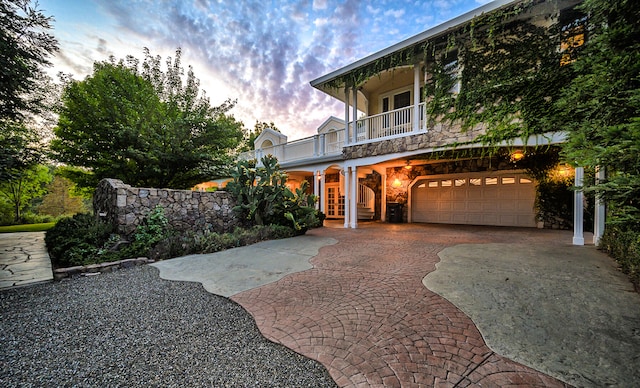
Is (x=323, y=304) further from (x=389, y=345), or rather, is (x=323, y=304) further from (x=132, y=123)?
(x=132, y=123)

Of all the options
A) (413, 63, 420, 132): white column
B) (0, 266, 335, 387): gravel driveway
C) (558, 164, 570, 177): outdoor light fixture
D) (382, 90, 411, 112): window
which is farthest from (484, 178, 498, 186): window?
(0, 266, 335, 387): gravel driveway

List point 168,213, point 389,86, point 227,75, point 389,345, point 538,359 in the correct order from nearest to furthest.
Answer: point 538,359 → point 389,345 → point 168,213 → point 389,86 → point 227,75

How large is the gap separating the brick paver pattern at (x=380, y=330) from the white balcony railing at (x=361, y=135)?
17.0 feet

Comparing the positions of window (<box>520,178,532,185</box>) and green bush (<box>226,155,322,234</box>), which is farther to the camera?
window (<box>520,178,532,185</box>)

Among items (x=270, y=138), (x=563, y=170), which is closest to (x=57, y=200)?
(x=270, y=138)

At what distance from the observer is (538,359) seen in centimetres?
161

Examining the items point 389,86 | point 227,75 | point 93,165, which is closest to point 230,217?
point 93,165

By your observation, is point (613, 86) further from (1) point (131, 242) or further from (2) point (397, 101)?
(2) point (397, 101)

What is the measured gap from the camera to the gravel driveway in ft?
4.95

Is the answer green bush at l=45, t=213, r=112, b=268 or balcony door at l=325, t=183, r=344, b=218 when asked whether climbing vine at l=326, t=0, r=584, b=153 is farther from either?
green bush at l=45, t=213, r=112, b=268

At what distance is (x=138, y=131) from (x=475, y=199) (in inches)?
459

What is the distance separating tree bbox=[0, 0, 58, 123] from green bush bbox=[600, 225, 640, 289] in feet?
26.6

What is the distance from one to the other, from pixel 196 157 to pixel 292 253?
5.43 metres

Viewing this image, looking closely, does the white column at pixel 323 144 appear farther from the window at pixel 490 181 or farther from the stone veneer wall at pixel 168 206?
the window at pixel 490 181
